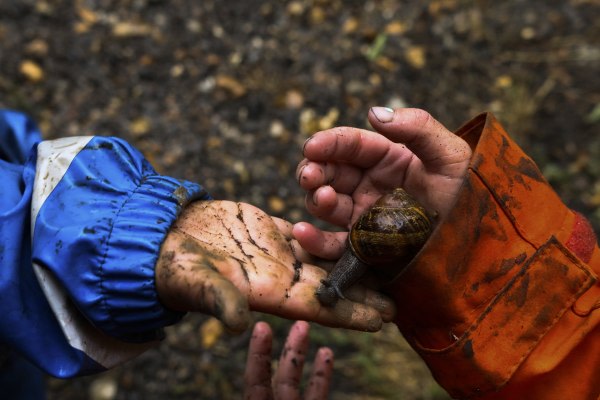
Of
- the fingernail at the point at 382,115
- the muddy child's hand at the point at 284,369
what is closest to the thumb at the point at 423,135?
the fingernail at the point at 382,115

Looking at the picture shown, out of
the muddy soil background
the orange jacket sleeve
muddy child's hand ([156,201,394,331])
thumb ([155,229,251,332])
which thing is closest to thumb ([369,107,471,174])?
the orange jacket sleeve

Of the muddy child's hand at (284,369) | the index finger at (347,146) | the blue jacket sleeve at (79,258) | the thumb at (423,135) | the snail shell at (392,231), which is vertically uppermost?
the thumb at (423,135)

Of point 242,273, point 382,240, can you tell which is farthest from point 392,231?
point 242,273

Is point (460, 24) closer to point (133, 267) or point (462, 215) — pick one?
point (462, 215)

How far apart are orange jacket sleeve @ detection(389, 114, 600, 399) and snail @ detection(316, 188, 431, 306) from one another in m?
0.09

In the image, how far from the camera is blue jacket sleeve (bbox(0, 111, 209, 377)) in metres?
1.49

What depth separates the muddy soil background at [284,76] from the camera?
3318mm

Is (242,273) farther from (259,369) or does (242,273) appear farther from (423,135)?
(423,135)

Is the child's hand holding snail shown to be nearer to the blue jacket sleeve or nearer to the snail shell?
the snail shell

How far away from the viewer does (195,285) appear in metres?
1.40

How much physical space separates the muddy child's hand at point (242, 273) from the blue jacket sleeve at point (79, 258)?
0.25 feet

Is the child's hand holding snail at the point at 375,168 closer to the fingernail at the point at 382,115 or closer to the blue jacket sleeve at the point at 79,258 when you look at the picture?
the fingernail at the point at 382,115

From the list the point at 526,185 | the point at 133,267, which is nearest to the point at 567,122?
the point at 526,185

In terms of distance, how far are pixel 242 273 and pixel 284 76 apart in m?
2.22
